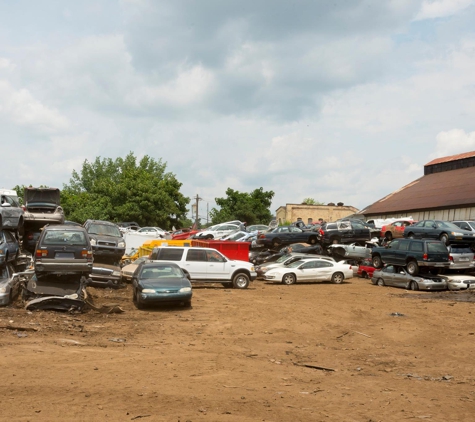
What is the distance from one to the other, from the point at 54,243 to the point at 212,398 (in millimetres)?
11032

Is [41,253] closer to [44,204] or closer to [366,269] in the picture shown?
[44,204]

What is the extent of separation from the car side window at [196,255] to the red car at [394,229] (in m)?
14.7

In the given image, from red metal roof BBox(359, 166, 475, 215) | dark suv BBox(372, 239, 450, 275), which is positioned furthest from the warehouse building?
dark suv BBox(372, 239, 450, 275)

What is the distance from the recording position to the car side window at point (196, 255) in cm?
2438

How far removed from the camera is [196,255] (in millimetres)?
24469

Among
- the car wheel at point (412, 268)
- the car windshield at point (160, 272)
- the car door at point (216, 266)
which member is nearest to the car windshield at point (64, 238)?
the car windshield at point (160, 272)

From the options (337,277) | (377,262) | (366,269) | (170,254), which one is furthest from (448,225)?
(170,254)

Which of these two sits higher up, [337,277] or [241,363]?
[337,277]

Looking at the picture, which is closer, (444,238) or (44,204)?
(44,204)

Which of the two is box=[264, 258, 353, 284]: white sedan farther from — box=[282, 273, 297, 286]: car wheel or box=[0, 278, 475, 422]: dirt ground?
box=[0, 278, 475, 422]: dirt ground

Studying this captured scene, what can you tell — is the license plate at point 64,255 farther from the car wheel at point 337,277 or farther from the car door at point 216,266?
the car wheel at point 337,277

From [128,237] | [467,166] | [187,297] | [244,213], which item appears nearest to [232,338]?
[187,297]

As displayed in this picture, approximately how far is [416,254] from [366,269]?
5.61 m

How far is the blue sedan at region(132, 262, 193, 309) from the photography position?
17484mm
